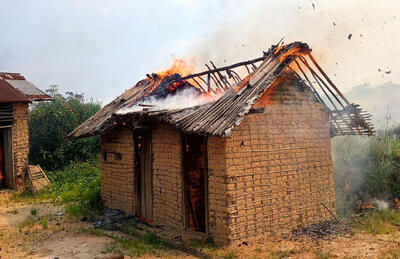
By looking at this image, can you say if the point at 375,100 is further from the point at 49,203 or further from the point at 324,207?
the point at 49,203

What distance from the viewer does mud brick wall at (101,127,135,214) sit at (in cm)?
936

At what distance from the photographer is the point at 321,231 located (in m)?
7.49

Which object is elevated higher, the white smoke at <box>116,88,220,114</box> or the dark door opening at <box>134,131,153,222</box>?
the white smoke at <box>116,88,220,114</box>

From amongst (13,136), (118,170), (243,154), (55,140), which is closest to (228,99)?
(243,154)

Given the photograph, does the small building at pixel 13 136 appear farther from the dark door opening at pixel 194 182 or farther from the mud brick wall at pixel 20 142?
the dark door opening at pixel 194 182

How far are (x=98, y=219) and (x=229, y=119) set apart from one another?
5555 millimetres

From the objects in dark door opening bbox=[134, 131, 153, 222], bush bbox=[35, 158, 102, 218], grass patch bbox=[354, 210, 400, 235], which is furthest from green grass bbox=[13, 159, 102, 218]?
grass patch bbox=[354, 210, 400, 235]

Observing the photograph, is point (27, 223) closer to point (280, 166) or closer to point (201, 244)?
point (201, 244)

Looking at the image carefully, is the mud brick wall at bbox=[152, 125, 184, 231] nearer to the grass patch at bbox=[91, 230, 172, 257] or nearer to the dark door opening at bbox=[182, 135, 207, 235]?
the dark door opening at bbox=[182, 135, 207, 235]

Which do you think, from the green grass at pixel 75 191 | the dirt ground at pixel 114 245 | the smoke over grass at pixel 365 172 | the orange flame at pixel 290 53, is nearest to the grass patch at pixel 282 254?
the dirt ground at pixel 114 245

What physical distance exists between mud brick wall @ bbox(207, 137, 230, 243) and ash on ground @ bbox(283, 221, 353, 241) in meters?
1.46

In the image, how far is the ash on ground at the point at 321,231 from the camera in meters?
7.18

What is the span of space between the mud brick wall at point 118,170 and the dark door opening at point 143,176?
0.45 ft

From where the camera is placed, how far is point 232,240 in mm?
6512
